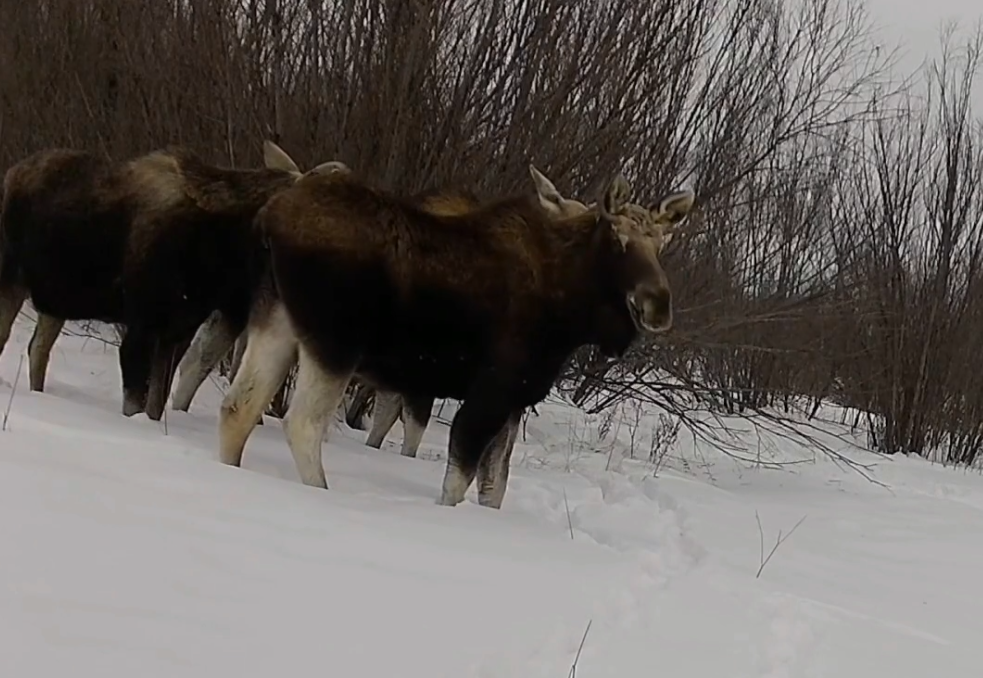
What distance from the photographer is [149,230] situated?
6863 millimetres

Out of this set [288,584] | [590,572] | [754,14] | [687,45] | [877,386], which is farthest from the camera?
[877,386]

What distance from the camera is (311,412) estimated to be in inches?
226

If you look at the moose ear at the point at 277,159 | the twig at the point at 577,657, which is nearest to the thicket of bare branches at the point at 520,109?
the moose ear at the point at 277,159

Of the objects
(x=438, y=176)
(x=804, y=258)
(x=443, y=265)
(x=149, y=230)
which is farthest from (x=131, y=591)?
(x=804, y=258)

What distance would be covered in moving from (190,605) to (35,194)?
16.9ft

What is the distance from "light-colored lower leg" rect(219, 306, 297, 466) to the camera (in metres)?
5.73

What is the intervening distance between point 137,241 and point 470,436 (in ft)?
8.73

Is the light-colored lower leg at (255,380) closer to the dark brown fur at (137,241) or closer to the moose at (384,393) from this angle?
the dark brown fur at (137,241)

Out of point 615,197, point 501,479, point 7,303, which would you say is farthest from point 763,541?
point 7,303

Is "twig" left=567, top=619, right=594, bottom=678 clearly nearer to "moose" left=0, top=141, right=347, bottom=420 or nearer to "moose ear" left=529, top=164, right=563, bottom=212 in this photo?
"moose ear" left=529, top=164, right=563, bottom=212

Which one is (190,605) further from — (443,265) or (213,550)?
(443,265)

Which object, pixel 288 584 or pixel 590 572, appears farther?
pixel 590 572

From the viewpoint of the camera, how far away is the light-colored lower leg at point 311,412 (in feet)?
→ 18.7

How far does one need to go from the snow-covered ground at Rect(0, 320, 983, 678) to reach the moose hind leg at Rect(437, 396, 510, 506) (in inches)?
7.0
